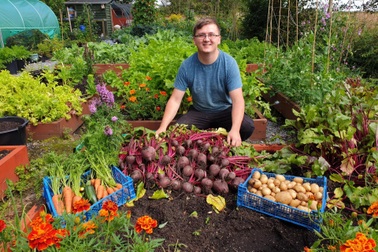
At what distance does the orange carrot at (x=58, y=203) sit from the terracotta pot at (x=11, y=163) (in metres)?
0.91

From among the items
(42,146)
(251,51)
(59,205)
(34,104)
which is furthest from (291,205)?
(251,51)

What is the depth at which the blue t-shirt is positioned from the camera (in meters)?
3.20

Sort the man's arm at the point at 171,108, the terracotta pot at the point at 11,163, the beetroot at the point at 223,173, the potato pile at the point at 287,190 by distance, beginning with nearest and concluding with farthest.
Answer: the potato pile at the point at 287,190 → the beetroot at the point at 223,173 → the terracotta pot at the point at 11,163 → the man's arm at the point at 171,108

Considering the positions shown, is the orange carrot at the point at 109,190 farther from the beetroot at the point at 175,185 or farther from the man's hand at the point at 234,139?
the man's hand at the point at 234,139

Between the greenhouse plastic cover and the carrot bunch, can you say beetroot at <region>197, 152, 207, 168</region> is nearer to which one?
the carrot bunch

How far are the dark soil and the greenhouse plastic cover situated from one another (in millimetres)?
14156

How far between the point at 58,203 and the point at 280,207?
152 centimetres

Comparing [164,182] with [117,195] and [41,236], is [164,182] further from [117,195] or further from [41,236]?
[41,236]

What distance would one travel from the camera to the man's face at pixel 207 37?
9.64 ft

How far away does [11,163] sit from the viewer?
2936mm

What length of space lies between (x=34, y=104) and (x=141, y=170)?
252cm

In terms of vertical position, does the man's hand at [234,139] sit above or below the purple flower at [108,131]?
below

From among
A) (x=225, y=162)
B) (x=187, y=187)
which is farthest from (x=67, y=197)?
(x=225, y=162)

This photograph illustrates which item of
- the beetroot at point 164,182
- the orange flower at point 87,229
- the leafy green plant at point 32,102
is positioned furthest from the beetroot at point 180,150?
the leafy green plant at point 32,102
